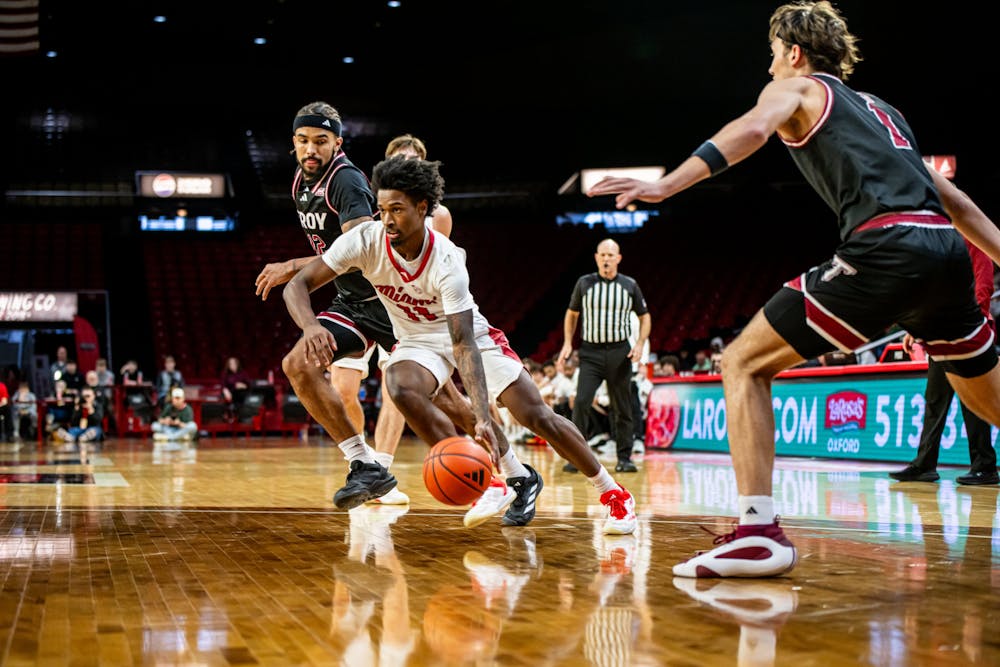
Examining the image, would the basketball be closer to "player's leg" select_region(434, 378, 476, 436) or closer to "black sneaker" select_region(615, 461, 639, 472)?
"player's leg" select_region(434, 378, 476, 436)

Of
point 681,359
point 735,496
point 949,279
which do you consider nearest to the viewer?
point 949,279

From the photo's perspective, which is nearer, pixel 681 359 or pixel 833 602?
pixel 833 602

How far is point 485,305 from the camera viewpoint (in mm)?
24297

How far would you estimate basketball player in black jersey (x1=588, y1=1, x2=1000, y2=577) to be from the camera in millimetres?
2975

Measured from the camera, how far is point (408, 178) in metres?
4.08

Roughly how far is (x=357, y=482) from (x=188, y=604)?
2.01 metres

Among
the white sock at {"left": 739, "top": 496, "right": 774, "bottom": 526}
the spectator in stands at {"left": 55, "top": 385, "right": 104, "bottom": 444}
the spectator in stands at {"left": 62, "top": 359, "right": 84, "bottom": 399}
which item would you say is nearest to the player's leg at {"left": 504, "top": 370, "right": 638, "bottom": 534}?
the white sock at {"left": 739, "top": 496, "right": 774, "bottom": 526}

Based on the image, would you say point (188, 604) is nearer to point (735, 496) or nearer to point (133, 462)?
point (735, 496)

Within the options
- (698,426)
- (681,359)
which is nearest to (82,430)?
(698,426)

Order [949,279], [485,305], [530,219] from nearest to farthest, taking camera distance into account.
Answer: [949,279] → [485,305] → [530,219]

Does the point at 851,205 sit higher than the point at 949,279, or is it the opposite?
the point at 851,205

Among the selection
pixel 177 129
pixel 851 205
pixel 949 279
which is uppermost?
pixel 177 129

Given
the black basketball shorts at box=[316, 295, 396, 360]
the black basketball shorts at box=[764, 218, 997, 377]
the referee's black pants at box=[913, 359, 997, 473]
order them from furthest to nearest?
the referee's black pants at box=[913, 359, 997, 473]
the black basketball shorts at box=[316, 295, 396, 360]
the black basketball shorts at box=[764, 218, 997, 377]

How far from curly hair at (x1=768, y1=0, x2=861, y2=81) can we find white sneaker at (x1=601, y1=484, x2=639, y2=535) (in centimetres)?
185
